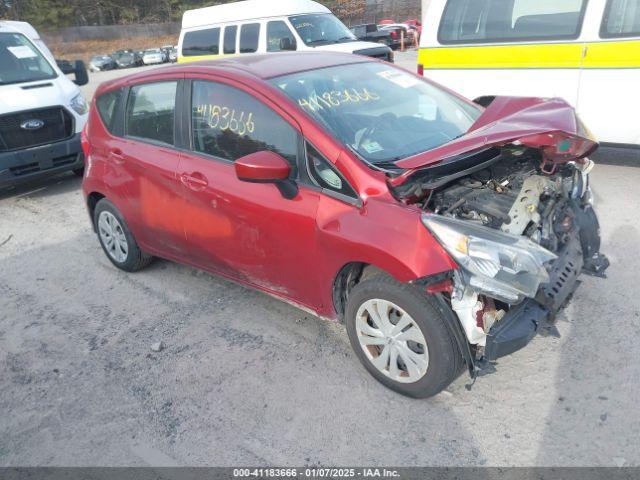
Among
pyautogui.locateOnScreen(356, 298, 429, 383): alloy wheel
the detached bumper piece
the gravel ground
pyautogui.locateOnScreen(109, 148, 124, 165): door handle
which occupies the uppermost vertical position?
pyautogui.locateOnScreen(109, 148, 124, 165): door handle

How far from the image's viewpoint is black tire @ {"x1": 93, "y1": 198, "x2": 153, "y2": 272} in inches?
170

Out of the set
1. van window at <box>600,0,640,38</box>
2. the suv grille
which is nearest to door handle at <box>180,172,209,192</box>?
the suv grille

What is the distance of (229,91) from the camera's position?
3.28m

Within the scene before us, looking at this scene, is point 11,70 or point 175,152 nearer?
point 175,152

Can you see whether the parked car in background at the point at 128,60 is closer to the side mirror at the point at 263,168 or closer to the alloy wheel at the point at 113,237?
the alloy wheel at the point at 113,237

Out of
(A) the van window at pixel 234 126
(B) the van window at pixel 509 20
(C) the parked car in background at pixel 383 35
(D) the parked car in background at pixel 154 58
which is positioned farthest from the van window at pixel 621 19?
(D) the parked car in background at pixel 154 58

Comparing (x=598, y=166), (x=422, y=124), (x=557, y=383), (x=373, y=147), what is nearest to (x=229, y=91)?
(x=373, y=147)

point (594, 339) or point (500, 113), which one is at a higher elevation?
point (500, 113)

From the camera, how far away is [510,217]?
2598 mm

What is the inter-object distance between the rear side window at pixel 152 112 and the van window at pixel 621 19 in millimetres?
4456

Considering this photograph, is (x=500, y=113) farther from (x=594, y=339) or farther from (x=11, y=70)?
(x=11, y=70)

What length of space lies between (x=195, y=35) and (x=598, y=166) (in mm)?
9214

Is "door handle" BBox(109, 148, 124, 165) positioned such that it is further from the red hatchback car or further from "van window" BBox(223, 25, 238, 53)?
"van window" BBox(223, 25, 238, 53)

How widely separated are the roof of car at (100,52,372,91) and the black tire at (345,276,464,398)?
1493 millimetres
